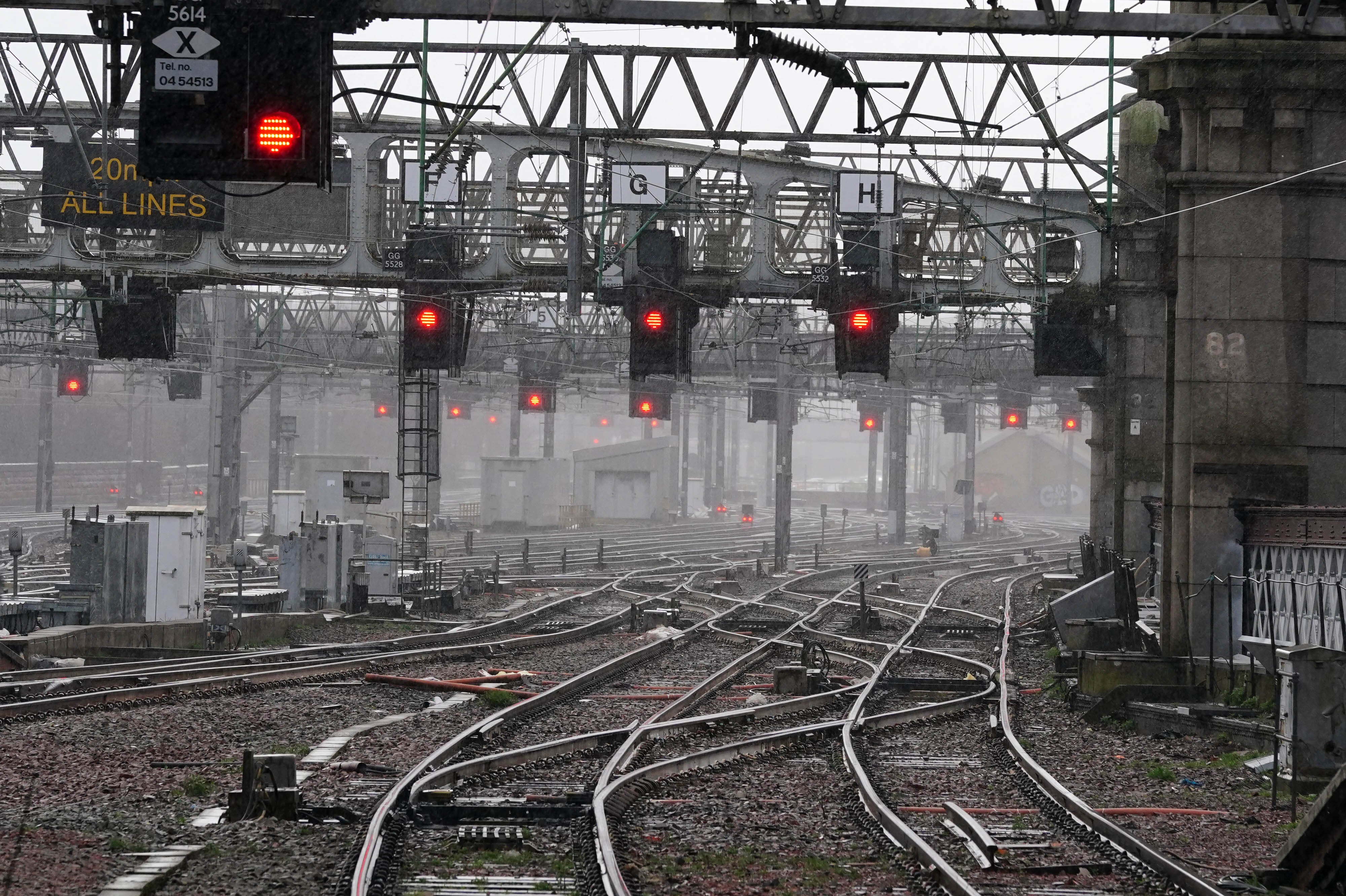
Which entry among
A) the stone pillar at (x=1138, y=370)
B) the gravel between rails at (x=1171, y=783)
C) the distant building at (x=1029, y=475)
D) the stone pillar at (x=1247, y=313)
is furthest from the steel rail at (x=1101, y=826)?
the distant building at (x=1029, y=475)

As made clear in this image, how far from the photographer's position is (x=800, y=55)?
10.6m

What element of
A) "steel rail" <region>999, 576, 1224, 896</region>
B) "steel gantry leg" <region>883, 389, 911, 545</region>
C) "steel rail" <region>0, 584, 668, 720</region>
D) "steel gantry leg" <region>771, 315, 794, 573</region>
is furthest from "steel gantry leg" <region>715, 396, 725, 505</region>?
"steel rail" <region>999, 576, 1224, 896</region>

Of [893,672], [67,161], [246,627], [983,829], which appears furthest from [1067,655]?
[67,161]

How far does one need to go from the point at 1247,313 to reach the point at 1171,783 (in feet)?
22.5

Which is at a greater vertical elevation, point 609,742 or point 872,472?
point 872,472

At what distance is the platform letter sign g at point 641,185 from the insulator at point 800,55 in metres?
11.2

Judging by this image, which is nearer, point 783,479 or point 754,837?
point 754,837

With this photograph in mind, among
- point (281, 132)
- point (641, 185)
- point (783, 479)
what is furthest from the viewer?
point (783, 479)

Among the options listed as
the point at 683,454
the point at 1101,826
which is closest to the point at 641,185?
the point at 1101,826

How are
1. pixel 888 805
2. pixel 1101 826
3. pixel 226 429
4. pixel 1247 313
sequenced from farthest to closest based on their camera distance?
pixel 226 429, pixel 1247 313, pixel 888 805, pixel 1101 826

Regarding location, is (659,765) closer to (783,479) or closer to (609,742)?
(609,742)

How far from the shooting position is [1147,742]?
44.0ft

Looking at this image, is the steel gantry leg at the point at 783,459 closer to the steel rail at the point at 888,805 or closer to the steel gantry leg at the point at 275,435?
the steel gantry leg at the point at 275,435

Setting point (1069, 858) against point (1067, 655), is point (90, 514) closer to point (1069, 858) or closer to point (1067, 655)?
point (1067, 655)
